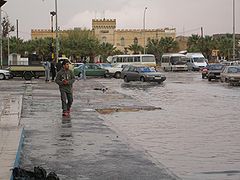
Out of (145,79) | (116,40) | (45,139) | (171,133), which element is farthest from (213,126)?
(116,40)

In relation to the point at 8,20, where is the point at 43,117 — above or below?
below

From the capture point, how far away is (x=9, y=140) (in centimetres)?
1109

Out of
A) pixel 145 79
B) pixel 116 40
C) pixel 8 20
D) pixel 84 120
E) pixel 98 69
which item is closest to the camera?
pixel 84 120

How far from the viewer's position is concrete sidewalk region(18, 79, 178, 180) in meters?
9.03

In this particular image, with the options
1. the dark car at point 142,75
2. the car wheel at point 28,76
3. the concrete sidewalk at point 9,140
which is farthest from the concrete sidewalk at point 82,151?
the car wheel at point 28,76

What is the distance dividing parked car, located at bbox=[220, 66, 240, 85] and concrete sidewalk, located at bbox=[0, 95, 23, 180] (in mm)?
23075

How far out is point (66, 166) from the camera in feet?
31.1

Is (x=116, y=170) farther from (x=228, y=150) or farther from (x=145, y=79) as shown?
(x=145, y=79)

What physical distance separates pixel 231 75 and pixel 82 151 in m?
29.8

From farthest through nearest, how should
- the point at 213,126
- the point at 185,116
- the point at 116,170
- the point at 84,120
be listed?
1. the point at 185,116
2. the point at 84,120
3. the point at 213,126
4. the point at 116,170

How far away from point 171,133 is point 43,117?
4889 mm

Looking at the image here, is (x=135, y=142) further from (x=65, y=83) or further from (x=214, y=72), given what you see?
(x=214, y=72)

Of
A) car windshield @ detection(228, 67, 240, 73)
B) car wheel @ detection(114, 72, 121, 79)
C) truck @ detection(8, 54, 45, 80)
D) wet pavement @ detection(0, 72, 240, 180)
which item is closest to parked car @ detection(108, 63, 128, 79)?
car wheel @ detection(114, 72, 121, 79)

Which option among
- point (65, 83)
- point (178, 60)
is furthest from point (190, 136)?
point (178, 60)
